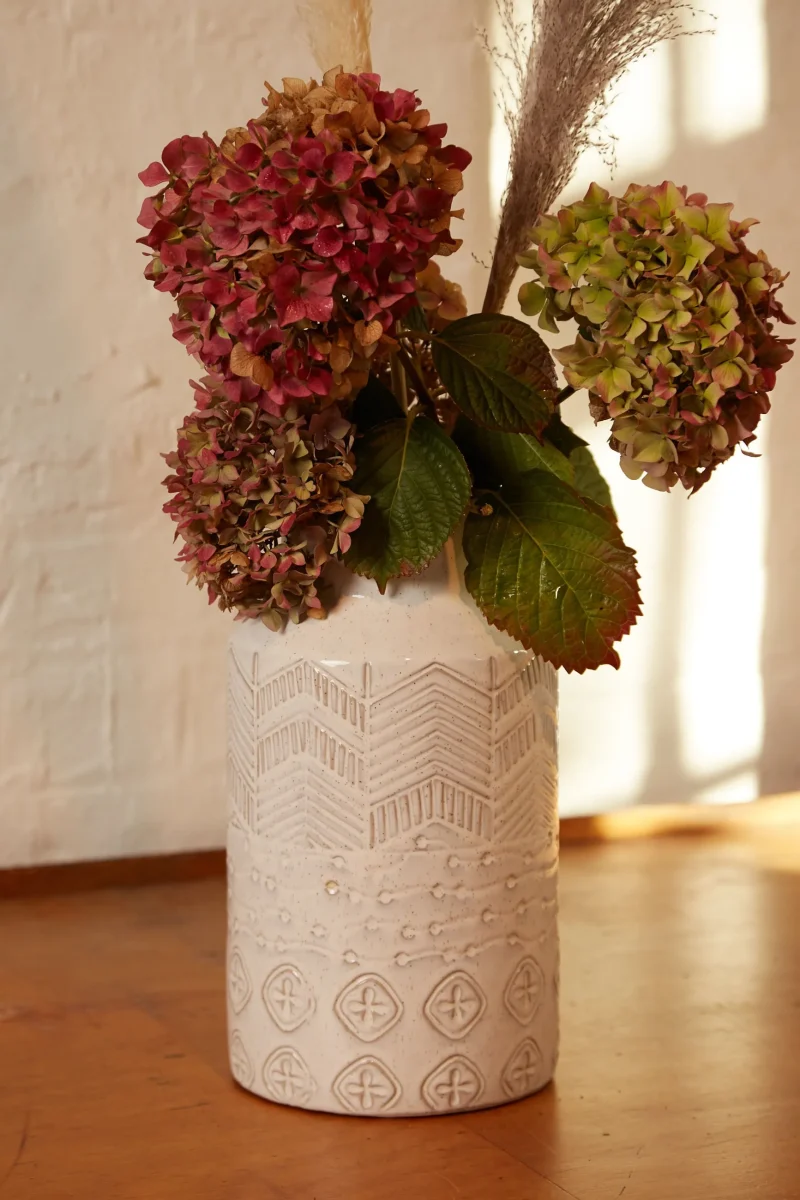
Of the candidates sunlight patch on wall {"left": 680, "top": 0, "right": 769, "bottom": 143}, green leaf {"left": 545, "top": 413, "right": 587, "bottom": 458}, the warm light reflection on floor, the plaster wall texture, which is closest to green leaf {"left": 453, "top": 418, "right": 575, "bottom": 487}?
green leaf {"left": 545, "top": 413, "right": 587, "bottom": 458}

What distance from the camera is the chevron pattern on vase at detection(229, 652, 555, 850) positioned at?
813mm

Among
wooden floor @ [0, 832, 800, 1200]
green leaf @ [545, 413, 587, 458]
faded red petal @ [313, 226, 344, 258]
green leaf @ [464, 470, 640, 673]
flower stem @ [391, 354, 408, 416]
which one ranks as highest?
faded red petal @ [313, 226, 344, 258]

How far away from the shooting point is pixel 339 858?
0.83 meters

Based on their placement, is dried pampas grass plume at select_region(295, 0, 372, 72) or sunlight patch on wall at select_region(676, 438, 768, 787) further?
sunlight patch on wall at select_region(676, 438, 768, 787)

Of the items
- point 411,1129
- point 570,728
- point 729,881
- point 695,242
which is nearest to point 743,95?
point 570,728

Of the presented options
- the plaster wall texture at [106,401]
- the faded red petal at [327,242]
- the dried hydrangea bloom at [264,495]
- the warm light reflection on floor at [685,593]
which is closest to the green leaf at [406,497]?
the dried hydrangea bloom at [264,495]

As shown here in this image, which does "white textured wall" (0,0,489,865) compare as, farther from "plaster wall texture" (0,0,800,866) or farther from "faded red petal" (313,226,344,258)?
"faded red petal" (313,226,344,258)

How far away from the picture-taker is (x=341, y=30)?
0.82m

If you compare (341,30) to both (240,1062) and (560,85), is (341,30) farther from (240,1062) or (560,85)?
(240,1062)

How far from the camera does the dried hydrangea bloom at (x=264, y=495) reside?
780mm

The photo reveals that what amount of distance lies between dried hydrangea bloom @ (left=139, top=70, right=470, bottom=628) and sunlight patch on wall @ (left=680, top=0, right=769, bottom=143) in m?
1.06

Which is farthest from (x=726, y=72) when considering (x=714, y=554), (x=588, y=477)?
(x=588, y=477)

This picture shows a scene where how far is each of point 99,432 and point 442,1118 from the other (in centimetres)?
87

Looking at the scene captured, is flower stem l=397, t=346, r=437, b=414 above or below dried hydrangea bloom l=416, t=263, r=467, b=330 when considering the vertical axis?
below
